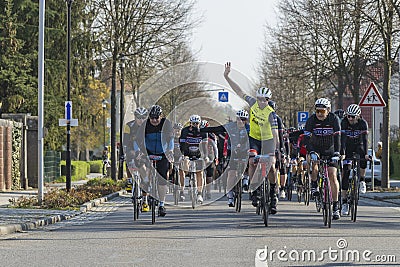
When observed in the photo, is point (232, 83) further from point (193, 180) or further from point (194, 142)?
point (193, 180)

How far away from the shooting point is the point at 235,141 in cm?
2036

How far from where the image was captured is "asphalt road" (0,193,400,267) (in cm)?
1074

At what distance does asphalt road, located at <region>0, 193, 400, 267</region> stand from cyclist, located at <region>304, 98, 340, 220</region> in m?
0.86

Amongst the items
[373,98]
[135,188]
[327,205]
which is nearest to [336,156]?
[327,205]

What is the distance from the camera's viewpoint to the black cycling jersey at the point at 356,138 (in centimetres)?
1631

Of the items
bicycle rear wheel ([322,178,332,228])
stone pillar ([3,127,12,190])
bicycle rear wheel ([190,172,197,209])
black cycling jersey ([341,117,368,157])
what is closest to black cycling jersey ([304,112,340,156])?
bicycle rear wheel ([322,178,332,228])

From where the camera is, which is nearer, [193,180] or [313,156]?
[313,156]

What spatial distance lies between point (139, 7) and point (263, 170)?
2063 centimetres

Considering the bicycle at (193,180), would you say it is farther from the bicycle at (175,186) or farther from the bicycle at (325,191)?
the bicycle at (325,191)

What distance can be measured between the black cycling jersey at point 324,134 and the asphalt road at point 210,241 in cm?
134

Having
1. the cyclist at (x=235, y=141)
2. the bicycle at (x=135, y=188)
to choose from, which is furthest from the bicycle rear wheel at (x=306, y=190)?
the bicycle at (x=135, y=188)

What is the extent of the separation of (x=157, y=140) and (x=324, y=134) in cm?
320

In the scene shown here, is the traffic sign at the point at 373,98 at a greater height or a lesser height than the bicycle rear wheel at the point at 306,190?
greater

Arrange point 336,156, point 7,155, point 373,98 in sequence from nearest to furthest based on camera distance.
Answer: point 336,156, point 373,98, point 7,155
